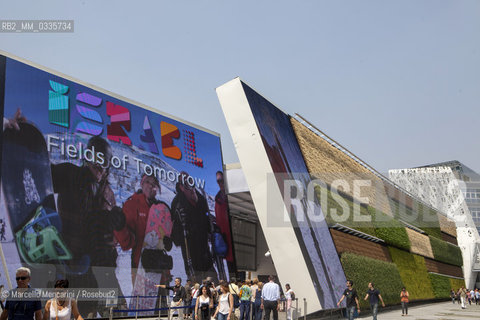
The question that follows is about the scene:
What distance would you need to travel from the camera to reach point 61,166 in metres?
19.0

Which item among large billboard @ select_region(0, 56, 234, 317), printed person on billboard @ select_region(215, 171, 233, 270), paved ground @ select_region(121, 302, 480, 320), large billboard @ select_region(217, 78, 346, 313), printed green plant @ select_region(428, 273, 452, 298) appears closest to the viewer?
large billboard @ select_region(0, 56, 234, 317)

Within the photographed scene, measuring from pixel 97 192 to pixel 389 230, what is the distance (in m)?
17.4

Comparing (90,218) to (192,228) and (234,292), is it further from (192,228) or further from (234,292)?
(234,292)

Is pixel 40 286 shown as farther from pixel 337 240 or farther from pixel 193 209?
pixel 337 240

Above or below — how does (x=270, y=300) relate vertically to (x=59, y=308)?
below

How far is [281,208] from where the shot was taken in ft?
59.3

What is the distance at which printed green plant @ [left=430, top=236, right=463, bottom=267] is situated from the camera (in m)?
40.5

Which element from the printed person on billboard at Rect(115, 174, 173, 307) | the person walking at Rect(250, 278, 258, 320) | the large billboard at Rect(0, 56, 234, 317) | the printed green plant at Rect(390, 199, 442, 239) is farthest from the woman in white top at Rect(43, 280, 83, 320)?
the printed green plant at Rect(390, 199, 442, 239)

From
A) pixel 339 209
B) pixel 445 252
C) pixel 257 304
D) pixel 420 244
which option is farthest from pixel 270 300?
pixel 445 252

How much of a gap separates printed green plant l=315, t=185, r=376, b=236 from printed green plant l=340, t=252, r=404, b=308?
1612 mm

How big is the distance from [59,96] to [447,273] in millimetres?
37761

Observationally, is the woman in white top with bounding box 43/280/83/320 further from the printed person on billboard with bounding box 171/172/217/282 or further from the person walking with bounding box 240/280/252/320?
the printed person on billboard with bounding box 171/172/217/282

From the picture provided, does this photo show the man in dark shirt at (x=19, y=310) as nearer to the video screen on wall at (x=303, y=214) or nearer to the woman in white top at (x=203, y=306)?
the woman in white top at (x=203, y=306)

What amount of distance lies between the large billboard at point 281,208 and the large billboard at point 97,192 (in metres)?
5.77
